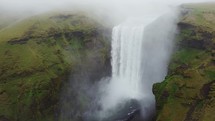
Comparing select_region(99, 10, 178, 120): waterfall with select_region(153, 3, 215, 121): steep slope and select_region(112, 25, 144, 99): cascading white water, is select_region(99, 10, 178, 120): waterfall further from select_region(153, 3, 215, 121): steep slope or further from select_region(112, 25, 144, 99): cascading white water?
select_region(153, 3, 215, 121): steep slope

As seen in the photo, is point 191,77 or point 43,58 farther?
point 43,58

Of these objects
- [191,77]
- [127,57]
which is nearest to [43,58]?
[127,57]

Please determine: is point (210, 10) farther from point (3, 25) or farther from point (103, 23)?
point (3, 25)

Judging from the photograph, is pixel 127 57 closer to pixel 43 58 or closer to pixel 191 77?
pixel 43 58

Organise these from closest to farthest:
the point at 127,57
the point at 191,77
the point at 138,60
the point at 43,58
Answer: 1. the point at 191,77
2. the point at 43,58
3. the point at 138,60
4. the point at 127,57


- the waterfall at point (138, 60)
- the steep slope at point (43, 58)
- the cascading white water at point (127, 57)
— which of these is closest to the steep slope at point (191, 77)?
the waterfall at point (138, 60)

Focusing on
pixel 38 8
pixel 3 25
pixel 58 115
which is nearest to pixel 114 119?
pixel 58 115
